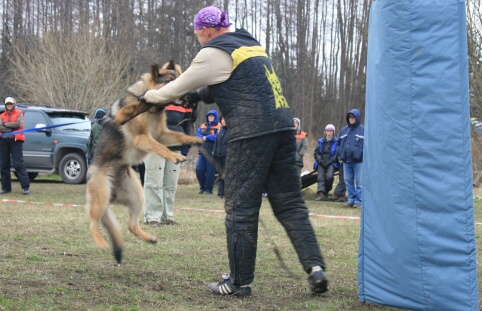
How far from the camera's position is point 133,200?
549 centimetres

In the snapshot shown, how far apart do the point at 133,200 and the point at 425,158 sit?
2800 millimetres

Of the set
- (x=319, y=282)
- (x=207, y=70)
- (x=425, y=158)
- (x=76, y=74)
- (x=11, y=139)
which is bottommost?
(x=319, y=282)

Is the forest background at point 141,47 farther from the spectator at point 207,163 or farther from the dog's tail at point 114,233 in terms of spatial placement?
the dog's tail at point 114,233

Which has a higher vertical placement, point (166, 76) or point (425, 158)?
point (166, 76)

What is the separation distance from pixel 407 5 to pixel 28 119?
1419 centimetres

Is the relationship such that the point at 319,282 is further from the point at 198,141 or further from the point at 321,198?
the point at 321,198

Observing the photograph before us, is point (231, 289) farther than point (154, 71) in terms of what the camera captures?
No

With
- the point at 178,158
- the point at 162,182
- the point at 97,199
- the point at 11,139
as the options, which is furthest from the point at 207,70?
the point at 11,139

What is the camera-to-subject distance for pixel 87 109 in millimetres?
23266

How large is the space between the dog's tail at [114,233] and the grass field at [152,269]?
15 cm

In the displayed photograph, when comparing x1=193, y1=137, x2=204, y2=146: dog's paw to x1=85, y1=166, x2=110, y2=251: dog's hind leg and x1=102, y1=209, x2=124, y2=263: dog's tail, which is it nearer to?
x1=85, y1=166, x2=110, y2=251: dog's hind leg

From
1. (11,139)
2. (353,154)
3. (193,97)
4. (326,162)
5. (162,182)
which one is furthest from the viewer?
(326,162)

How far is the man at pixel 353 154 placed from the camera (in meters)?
11.6

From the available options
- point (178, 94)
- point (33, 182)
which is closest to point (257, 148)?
point (178, 94)
